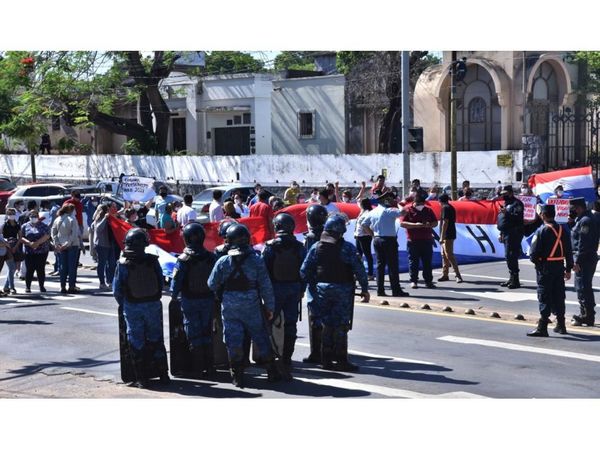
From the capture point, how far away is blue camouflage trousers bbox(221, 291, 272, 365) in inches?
389

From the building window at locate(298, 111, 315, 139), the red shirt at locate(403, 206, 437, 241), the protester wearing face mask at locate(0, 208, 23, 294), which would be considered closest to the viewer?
the red shirt at locate(403, 206, 437, 241)

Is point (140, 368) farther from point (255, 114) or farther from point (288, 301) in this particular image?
point (255, 114)

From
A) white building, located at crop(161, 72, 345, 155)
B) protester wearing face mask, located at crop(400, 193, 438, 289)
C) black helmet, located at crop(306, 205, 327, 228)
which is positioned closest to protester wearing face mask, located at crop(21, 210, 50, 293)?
protester wearing face mask, located at crop(400, 193, 438, 289)

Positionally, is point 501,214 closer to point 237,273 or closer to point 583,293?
point 583,293

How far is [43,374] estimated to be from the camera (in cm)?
1111

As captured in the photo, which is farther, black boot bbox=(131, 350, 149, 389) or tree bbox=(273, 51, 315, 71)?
tree bbox=(273, 51, 315, 71)

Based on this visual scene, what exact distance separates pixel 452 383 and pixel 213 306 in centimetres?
269

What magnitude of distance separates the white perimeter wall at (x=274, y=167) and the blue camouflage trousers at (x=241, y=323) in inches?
846

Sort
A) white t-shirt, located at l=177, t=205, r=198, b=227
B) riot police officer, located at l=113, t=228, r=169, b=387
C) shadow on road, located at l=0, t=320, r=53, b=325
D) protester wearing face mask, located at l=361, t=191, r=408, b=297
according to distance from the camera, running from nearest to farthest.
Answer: riot police officer, located at l=113, t=228, r=169, b=387 < shadow on road, located at l=0, t=320, r=53, b=325 < protester wearing face mask, located at l=361, t=191, r=408, b=297 < white t-shirt, located at l=177, t=205, r=198, b=227

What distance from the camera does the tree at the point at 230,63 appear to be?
50.7 metres

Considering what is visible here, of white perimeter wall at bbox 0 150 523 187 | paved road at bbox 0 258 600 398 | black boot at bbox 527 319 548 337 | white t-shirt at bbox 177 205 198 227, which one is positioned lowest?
paved road at bbox 0 258 600 398

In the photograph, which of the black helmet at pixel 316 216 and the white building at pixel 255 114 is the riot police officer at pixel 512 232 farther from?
the white building at pixel 255 114

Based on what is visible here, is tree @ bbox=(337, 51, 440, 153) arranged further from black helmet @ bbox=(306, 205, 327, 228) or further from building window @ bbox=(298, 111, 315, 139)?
black helmet @ bbox=(306, 205, 327, 228)

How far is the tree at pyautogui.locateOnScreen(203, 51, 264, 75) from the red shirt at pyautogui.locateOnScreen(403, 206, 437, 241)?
31.9 meters
